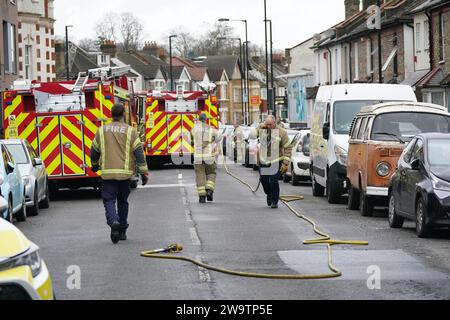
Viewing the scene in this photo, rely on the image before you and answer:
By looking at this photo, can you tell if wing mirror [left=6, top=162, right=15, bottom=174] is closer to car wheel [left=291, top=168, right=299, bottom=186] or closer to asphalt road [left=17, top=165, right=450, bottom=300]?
asphalt road [left=17, top=165, right=450, bottom=300]

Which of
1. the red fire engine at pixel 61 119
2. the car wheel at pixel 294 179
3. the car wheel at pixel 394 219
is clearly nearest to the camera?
the car wheel at pixel 394 219

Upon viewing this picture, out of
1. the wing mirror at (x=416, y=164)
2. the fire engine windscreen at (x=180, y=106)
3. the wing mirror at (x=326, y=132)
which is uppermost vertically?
the fire engine windscreen at (x=180, y=106)

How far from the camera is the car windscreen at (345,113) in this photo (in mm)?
23422

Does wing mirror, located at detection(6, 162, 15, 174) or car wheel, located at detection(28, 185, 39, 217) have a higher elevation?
wing mirror, located at detection(6, 162, 15, 174)

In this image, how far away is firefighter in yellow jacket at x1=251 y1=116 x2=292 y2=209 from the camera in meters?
21.2

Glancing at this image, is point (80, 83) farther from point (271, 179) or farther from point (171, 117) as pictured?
point (171, 117)

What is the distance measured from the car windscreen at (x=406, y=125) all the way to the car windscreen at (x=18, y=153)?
7.04 meters

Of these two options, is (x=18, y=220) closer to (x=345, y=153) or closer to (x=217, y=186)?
(x=345, y=153)

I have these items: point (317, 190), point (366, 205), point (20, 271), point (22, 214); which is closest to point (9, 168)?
point (22, 214)

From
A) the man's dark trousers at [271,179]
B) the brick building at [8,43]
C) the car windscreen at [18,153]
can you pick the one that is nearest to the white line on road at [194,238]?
the man's dark trousers at [271,179]

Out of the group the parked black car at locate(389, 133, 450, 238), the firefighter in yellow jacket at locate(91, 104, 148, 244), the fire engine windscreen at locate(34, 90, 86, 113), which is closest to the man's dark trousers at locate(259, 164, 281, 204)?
the parked black car at locate(389, 133, 450, 238)

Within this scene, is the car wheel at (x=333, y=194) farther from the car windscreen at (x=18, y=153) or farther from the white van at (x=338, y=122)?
the car windscreen at (x=18, y=153)

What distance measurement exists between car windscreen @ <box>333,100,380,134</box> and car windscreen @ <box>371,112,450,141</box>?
9.80 feet

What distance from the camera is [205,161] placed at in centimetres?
2267
